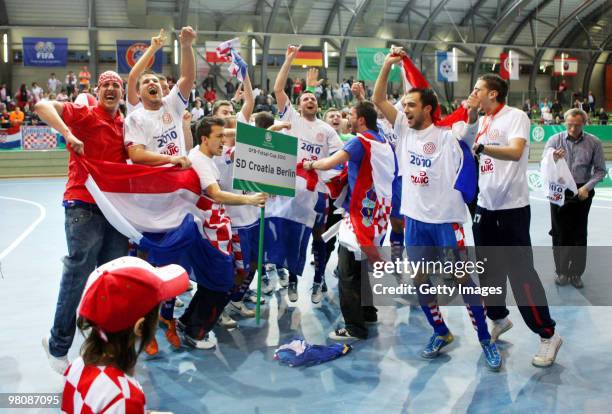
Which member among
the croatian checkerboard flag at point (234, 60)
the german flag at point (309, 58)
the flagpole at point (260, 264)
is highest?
the german flag at point (309, 58)

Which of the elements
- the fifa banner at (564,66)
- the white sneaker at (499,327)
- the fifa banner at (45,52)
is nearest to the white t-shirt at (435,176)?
the white sneaker at (499,327)

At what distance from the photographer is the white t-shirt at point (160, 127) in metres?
4.60

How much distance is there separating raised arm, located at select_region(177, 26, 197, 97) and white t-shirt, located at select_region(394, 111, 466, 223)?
1.81 meters

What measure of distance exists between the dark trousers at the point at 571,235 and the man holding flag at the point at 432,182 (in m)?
2.60

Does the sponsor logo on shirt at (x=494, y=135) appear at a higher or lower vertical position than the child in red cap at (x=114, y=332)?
higher

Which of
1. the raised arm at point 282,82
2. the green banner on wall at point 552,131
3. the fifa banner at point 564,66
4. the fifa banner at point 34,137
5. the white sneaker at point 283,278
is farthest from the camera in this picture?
the fifa banner at point 564,66

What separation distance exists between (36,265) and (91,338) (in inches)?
243

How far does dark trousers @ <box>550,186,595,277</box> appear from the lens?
6703 mm

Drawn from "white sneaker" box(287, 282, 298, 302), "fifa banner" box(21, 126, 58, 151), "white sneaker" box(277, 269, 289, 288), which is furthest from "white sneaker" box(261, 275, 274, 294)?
"fifa banner" box(21, 126, 58, 151)

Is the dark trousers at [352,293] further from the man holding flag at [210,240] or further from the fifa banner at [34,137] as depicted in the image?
the fifa banner at [34,137]

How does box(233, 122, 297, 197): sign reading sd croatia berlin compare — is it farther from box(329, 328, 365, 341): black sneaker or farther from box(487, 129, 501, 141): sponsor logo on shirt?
box(487, 129, 501, 141): sponsor logo on shirt

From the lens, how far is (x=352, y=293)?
5176mm

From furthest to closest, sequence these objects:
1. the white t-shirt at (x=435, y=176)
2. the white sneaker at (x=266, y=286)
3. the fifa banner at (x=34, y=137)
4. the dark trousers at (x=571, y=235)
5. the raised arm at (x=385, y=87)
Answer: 1. the fifa banner at (x=34, y=137)
2. the dark trousers at (x=571, y=235)
3. the white sneaker at (x=266, y=286)
4. the raised arm at (x=385, y=87)
5. the white t-shirt at (x=435, y=176)

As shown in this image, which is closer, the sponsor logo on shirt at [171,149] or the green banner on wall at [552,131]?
the sponsor logo on shirt at [171,149]
